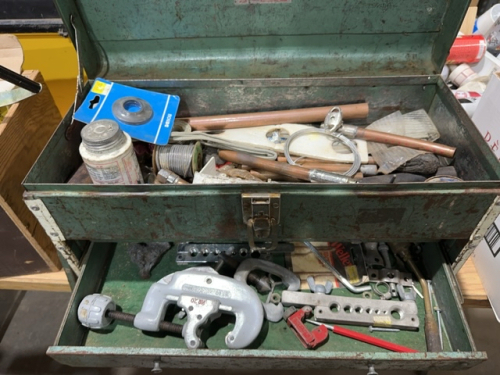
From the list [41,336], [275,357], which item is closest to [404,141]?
[275,357]

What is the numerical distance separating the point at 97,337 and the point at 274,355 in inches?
17.3

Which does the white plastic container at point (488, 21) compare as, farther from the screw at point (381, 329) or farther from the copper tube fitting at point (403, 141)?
the screw at point (381, 329)

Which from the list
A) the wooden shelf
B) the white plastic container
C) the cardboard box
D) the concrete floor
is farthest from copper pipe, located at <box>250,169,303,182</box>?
the white plastic container

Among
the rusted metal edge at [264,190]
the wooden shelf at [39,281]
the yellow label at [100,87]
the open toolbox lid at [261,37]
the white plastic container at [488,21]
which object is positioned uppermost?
the white plastic container at [488,21]

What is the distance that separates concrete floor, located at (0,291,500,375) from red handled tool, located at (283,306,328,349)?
0.48 meters

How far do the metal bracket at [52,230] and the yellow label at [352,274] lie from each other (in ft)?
2.16

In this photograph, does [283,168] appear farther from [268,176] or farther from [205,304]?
[205,304]

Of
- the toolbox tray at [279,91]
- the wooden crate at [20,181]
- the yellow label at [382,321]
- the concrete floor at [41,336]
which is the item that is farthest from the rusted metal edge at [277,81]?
the concrete floor at [41,336]

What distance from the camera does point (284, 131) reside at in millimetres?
992

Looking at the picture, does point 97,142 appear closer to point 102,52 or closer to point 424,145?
point 102,52

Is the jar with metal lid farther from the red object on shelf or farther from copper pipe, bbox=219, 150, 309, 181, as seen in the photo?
the red object on shelf

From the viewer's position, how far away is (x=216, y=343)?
82 centimetres

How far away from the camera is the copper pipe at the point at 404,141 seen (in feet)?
2.87

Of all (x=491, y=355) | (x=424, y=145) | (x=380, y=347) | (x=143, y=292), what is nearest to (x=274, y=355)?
(x=380, y=347)
